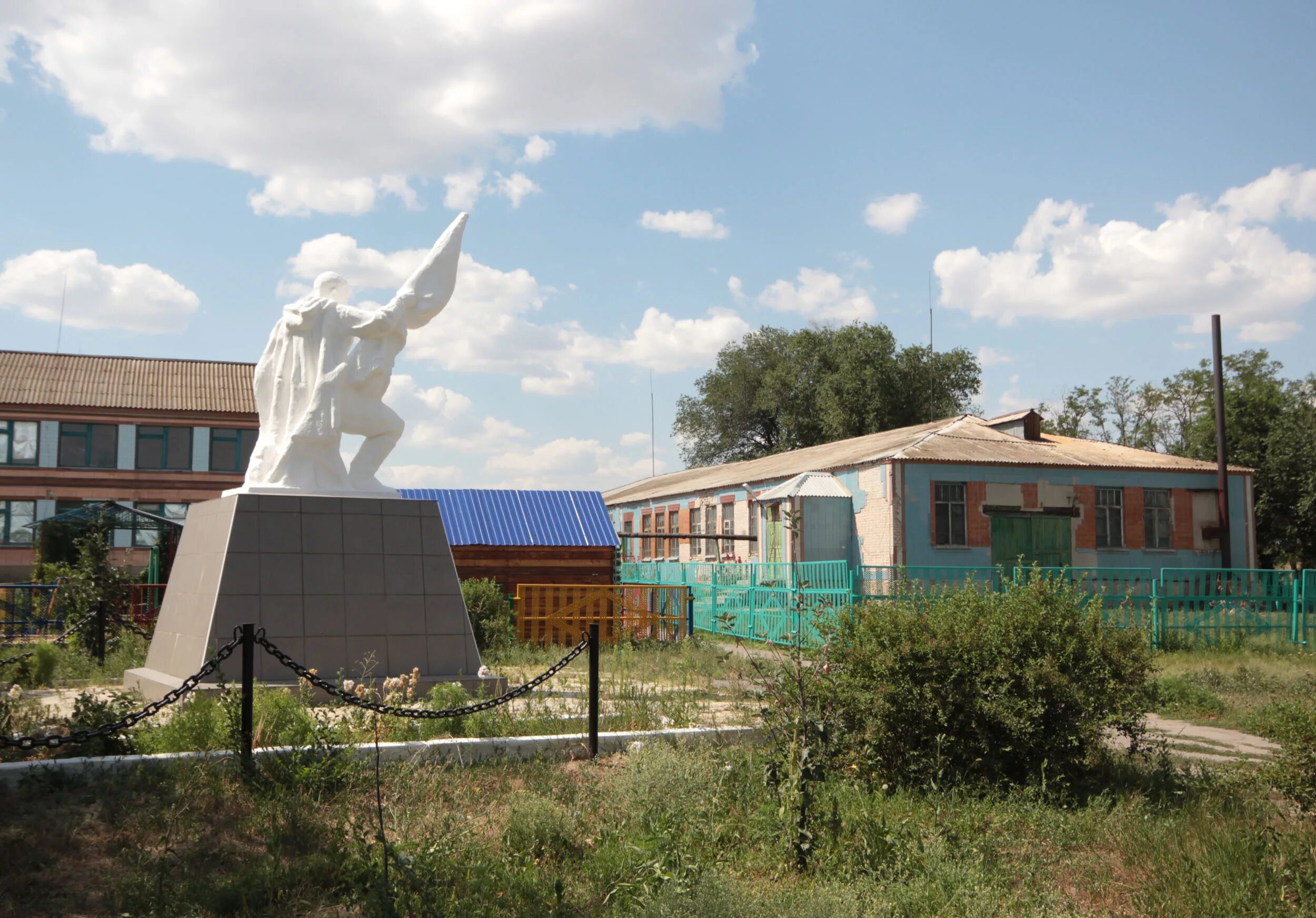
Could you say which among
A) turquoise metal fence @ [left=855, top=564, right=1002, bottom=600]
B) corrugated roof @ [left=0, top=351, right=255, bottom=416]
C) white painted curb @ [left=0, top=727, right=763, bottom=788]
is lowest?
white painted curb @ [left=0, top=727, right=763, bottom=788]

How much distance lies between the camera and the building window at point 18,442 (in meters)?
33.8

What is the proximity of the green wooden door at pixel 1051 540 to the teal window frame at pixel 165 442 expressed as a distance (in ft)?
91.3

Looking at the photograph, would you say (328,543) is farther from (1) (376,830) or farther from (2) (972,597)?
(2) (972,597)

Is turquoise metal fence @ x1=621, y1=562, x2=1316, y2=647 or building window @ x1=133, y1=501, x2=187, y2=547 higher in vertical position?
building window @ x1=133, y1=501, x2=187, y2=547

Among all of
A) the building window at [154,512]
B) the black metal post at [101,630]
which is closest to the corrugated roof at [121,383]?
the building window at [154,512]

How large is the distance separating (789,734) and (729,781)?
931mm

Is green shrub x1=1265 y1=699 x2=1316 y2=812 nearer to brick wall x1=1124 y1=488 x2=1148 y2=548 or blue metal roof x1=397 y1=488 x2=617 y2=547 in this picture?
blue metal roof x1=397 y1=488 x2=617 y2=547

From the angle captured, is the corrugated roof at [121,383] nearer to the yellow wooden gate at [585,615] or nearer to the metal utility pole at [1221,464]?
the yellow wooden gate at [585,615]

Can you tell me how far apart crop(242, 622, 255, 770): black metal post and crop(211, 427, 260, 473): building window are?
31.3 meters

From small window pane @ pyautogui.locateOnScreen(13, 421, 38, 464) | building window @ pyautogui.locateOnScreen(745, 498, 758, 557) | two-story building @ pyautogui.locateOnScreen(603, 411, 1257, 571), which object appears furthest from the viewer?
small window pane @ pyautogui.locateOnScreen(13, 421, 38, 464)

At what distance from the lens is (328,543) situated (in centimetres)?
1017

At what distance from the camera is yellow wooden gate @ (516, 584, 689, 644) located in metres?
16.1

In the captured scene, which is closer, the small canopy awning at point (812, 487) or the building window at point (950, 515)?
the building window at point (950, 515)

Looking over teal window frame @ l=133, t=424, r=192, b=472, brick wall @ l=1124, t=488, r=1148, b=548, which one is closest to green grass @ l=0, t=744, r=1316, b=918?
brick wall @ l=1124, t=488, r=1148, b=548
